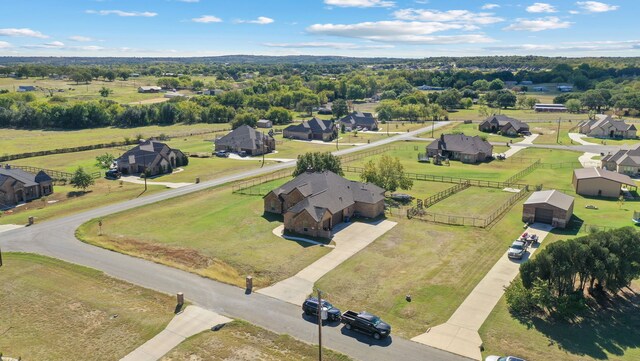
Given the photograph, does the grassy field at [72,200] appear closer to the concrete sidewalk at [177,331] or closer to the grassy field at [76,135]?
the concrete sidewalk at [177,331]

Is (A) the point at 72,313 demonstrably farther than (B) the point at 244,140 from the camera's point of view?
No

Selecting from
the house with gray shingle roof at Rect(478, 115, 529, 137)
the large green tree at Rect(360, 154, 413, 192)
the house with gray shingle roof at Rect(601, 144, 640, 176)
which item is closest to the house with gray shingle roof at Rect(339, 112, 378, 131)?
the house with gray shingle roof at Rect(478, 115, 529, 137)

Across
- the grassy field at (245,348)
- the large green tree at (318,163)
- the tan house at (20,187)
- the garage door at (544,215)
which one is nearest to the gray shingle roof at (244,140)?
the large green tree at (318,163)

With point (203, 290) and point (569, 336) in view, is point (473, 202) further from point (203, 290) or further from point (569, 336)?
point (203, 290)

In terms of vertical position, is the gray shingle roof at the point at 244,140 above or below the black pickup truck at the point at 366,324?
above

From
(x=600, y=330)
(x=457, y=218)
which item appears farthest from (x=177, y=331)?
(x=457, y=218)

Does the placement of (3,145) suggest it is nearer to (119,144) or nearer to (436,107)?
(119,144)
